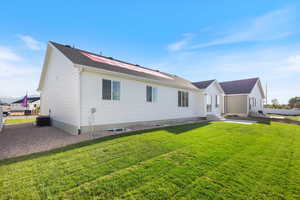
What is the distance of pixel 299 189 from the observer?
2.54 meters

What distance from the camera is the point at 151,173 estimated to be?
2.98 metres

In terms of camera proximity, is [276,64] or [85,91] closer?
[85,91]

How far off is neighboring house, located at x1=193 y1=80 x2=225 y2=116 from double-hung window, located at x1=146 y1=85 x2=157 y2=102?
6.48 metres

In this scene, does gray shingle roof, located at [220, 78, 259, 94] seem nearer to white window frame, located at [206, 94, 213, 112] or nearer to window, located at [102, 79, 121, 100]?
white window frame, located at [206, 94, 213, 112]

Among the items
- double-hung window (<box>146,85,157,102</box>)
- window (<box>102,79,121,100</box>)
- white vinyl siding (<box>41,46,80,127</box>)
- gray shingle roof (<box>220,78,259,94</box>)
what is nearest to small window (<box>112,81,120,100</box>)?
window (<box>102,79,121,100</box>)

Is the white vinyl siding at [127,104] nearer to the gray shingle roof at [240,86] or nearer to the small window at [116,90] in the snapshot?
the small window at [116,90]

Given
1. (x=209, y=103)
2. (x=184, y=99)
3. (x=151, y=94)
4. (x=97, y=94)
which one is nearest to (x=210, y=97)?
(x=209, y=103)

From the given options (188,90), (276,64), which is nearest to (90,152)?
(188,90)

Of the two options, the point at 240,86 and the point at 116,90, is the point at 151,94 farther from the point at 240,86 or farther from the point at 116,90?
the point at 240,86

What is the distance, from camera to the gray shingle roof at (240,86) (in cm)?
1781

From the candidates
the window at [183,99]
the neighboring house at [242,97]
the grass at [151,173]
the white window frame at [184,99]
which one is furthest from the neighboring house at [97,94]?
the neighboring house at [242,97]

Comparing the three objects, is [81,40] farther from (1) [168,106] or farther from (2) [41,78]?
(1) [168,106]

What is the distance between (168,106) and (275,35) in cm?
966

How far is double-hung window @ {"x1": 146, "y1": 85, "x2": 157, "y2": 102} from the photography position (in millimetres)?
9117
